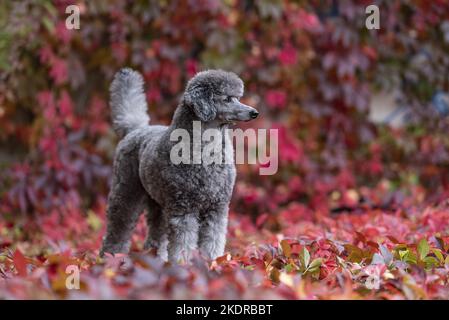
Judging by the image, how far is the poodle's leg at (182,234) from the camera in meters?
3.50

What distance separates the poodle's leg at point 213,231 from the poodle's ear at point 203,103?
54 cm

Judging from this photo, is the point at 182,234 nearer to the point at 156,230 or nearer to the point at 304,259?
the point at 304,259

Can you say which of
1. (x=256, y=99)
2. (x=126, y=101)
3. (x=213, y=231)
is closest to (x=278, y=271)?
(x=213, y=231)

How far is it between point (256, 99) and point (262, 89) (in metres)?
0.13

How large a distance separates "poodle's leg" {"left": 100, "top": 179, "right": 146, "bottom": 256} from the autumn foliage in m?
1.01

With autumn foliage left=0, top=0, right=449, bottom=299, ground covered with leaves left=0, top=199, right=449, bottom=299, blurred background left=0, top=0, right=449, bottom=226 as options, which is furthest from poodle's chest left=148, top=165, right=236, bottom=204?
blurred background left=0, top=0, right=449, bottom=226

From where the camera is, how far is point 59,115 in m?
6.86

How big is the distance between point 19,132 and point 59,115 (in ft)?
2.22

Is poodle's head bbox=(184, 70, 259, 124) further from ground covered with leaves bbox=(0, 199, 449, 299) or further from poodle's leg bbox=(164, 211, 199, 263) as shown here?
ground covered with leaves bbox=(0, 199, 449, 299)

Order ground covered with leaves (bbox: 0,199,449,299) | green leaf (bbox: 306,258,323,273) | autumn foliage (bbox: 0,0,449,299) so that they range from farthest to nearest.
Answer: autumn foliage (bbox: 0,0,449,299) < green leaf (bbox: 306,258,323,273) < ground covered with leaves (bbox: 0,199,449,299)

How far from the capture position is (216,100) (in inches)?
135

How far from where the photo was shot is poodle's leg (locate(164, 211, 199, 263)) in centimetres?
350

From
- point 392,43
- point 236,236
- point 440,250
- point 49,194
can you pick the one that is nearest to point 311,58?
point 392,43

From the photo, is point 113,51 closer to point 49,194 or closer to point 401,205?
point 49,194
